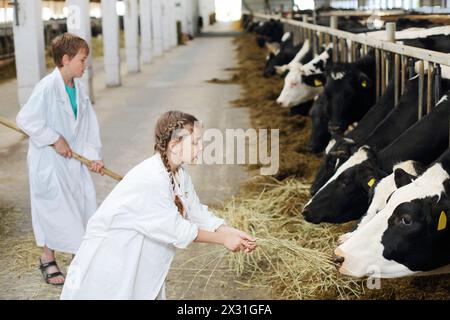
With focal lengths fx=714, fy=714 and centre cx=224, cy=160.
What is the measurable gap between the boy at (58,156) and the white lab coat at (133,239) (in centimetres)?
160

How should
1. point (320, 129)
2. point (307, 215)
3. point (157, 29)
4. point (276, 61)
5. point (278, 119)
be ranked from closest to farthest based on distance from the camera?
point (307, 215) < point (320, 129) < point (278, 119) < point (276, 61) < point (157, 29)

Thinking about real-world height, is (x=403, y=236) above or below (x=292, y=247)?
above

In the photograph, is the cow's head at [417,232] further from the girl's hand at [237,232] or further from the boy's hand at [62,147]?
the boy's hand at [62,147]

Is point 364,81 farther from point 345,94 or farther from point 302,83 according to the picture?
point 302,83

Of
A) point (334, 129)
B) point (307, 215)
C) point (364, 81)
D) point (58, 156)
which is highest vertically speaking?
point (364, 81)

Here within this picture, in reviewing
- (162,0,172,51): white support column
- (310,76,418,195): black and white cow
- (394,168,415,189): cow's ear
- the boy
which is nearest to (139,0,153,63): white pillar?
(162,0,172,51): white support column

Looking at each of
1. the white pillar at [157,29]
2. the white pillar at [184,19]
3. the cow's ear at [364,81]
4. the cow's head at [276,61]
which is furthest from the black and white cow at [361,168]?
the white pillar at [184,19]

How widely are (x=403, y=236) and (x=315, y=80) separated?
5886 mm

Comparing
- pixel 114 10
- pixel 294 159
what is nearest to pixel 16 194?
pixel 294 159

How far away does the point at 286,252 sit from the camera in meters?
4.99

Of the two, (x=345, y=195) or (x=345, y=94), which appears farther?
(x=345, y=94)

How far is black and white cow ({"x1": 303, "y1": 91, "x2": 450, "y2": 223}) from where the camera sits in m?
5.00

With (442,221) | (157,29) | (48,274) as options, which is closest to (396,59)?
(442,221)
